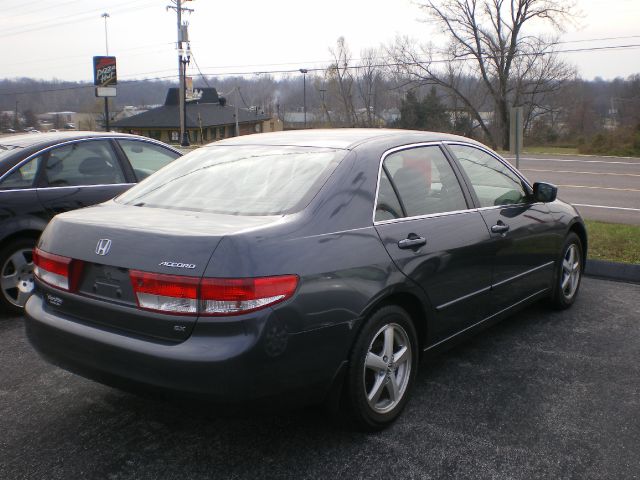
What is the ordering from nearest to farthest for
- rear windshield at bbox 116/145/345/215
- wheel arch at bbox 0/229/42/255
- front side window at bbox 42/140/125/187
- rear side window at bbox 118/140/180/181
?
rear windshield at bbox 116/145/345/215 < wheel arch at bbox 0/229/42/255 < front side window at bbox 42/140/125/187 < rear side window at bbox 118/140/180/181

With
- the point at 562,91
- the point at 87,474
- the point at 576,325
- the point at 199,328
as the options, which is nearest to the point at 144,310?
the point at 199,328

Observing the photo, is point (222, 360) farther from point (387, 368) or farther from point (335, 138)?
point (335, 138)

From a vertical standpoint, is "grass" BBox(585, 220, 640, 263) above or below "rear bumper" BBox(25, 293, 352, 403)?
below

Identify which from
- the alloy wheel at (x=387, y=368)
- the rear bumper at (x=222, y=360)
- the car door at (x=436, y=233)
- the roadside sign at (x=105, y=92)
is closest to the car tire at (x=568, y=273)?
the car door at (x=436, y=233)

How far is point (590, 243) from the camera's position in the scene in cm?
796

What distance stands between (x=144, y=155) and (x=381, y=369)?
13.3ft

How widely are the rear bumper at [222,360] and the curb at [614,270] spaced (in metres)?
4.87

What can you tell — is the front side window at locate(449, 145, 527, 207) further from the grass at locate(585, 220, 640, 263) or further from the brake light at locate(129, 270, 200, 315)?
the grass at locate(585, 220, 640, 263)

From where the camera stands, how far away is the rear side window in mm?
6262

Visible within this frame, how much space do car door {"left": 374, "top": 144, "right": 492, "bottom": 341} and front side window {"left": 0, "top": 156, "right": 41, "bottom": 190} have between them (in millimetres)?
3427

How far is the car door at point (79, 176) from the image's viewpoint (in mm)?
5570

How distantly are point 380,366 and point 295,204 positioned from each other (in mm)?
972

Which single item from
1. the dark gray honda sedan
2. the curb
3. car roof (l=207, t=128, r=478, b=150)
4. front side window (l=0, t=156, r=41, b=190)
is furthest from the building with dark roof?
the dark gray honda sedan

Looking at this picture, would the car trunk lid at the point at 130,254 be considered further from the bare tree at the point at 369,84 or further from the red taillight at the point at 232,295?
the bare tree at the point at 369,84
